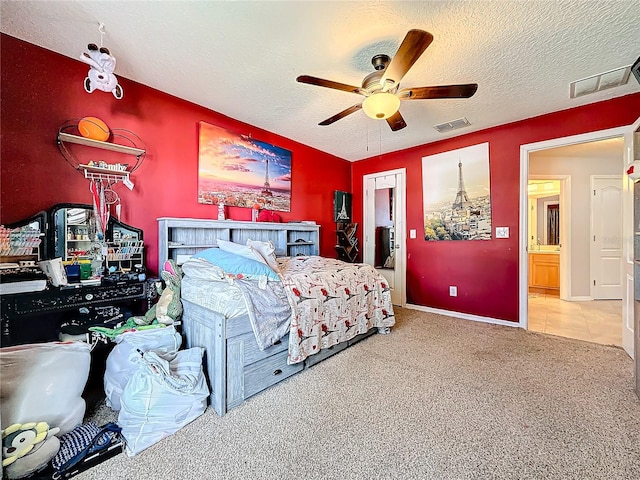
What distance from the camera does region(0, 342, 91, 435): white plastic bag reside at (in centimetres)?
124

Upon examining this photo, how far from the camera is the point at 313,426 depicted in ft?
5.20

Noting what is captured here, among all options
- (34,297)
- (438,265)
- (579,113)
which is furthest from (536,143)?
(34,297)

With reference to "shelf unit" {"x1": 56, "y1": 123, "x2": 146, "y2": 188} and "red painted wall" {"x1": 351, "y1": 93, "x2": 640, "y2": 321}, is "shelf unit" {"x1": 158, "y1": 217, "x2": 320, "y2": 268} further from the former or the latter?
"red painted wall" {"x1": 351, "y1": 93, "x2": 640, "y2": 321}

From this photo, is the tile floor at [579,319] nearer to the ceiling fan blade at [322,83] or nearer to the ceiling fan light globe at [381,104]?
the ceiling fan light globe at [381,104]

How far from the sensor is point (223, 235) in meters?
3.03

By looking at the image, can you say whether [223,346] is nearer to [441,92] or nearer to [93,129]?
[93,129]

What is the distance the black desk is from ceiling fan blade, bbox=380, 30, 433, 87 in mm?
2414

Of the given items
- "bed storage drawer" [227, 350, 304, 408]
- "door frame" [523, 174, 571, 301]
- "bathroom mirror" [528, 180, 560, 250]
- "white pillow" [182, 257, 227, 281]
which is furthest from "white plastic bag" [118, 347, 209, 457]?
"bathroom mirror" [528, 180, 560, 250]

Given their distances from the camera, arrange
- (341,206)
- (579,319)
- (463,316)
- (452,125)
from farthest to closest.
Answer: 1. (341,206)
2. (463,316)
3. (579,319)
4. (452,125)

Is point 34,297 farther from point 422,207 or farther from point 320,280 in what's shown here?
point 422,207

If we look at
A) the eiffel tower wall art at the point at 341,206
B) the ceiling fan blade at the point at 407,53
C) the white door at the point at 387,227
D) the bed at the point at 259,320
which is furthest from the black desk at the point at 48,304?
the white door at the point at 387,227

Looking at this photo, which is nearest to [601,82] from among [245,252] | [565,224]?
[565,224]

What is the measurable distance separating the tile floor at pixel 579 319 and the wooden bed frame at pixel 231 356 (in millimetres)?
3214

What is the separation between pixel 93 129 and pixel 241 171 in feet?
4.66
